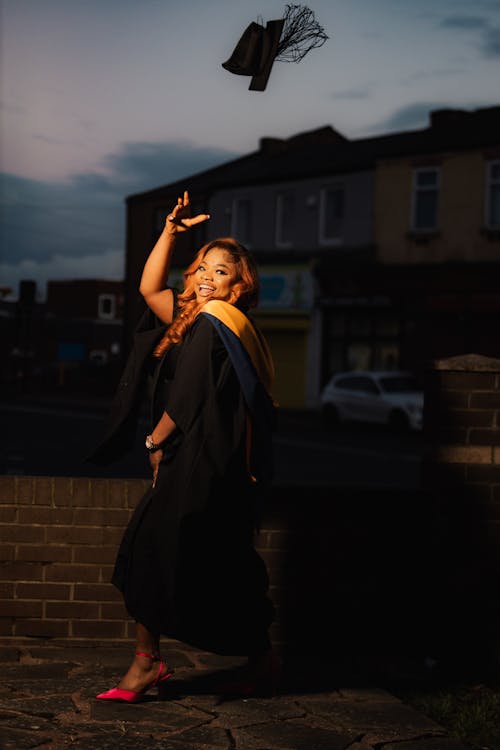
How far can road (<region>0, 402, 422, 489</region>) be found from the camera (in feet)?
53.1

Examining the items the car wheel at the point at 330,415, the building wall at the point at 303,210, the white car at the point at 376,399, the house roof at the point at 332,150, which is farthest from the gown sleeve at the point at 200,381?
the building wall at the point at 303,210

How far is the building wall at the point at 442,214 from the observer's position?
109 ft

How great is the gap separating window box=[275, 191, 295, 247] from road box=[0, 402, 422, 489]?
8860 mm

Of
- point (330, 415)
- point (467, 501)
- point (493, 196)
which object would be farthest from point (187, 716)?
Result: point (493, 196)

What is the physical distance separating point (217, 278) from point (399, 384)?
22982 millimetres

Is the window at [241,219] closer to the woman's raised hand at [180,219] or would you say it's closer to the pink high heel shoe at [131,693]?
the woman's raised hand at [180,219]

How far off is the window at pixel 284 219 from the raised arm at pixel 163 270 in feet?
111

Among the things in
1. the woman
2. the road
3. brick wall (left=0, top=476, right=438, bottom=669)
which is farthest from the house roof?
the woman

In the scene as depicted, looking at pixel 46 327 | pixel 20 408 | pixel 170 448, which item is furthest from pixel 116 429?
pixel 46 327

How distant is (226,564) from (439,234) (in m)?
30.4

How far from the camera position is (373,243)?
36.1 metres

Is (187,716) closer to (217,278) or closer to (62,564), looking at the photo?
(62,564)

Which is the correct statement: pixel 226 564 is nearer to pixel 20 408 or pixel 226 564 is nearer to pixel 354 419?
pixel 354 419

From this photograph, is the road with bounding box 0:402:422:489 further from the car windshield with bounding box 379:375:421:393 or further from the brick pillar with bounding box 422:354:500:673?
the brick pillar with bounding box 422:354:500:673
